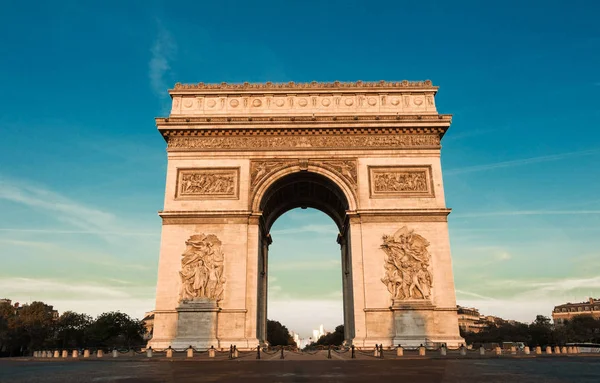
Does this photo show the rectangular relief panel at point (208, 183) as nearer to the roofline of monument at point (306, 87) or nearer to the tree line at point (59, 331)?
the roofline of monument at point (306, 87)

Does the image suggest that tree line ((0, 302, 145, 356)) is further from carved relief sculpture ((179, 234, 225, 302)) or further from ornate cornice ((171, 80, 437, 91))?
ornate cornice ((171, 80, 437, 91))

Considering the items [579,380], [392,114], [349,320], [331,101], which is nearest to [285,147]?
[331,101]

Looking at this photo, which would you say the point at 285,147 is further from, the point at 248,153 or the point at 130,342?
the point at 130,342

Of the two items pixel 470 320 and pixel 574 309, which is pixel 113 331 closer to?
pixel 470 320

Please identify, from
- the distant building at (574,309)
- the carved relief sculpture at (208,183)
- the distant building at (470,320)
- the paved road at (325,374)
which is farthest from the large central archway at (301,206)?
the distant building at (574,309)

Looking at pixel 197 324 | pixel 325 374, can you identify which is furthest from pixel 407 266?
pixel 325 374

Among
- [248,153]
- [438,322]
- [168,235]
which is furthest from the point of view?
[248,153]

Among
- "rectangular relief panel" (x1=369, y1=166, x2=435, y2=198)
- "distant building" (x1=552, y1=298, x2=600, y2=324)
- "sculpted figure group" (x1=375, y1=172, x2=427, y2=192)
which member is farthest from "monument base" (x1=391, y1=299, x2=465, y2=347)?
"distant building" (x1=552, y1=298, x2=600, y2=324)
